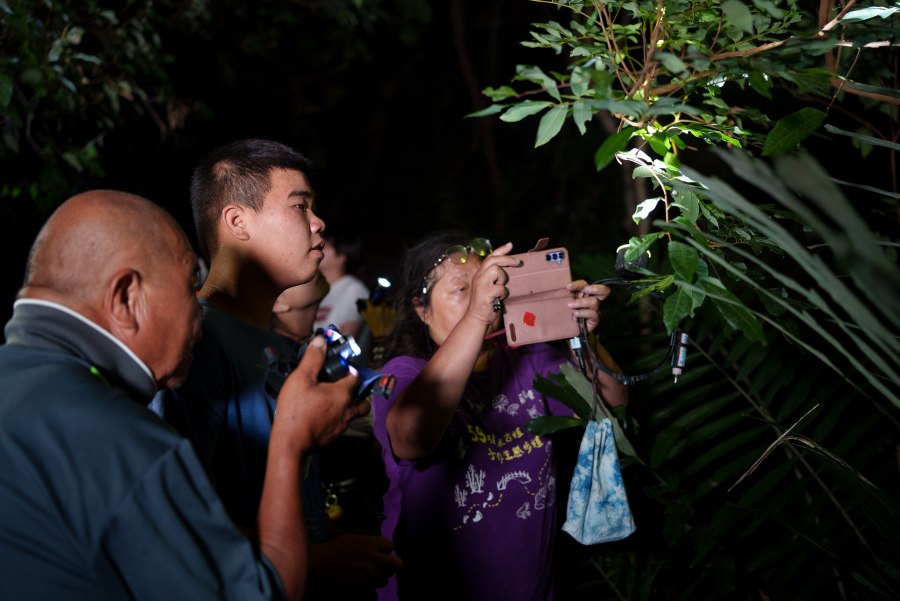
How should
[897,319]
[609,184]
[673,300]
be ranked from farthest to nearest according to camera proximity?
[609,184]
[673,300]
[897,319]

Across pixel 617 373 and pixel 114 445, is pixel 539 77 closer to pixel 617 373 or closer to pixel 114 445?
pixel 114 445

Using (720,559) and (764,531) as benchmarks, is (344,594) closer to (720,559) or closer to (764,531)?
(720,559)

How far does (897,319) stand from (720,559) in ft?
2.97

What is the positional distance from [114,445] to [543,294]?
1.11 meters

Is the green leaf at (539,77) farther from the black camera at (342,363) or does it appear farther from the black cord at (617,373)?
the black cord at (617,373)

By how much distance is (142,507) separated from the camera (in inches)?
33.9

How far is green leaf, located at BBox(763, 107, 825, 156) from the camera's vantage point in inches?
42.7

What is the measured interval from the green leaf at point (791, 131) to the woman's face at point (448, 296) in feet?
3.20

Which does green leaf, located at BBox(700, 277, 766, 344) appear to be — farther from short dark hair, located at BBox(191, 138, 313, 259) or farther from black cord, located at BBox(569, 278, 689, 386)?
short dark hair, located at BBox(191, 138, 313, 259)

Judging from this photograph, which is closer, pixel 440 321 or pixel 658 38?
pixel 658 38

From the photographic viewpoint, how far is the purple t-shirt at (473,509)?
177cm

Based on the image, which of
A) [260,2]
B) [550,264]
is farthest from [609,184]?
[550,264]

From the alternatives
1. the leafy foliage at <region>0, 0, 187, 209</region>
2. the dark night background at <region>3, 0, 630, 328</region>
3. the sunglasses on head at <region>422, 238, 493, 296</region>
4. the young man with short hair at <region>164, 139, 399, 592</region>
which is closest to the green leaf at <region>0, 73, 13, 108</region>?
the leafy foliage at <region>0, 0, 187, 209</region>

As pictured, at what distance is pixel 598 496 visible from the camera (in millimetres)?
1692
